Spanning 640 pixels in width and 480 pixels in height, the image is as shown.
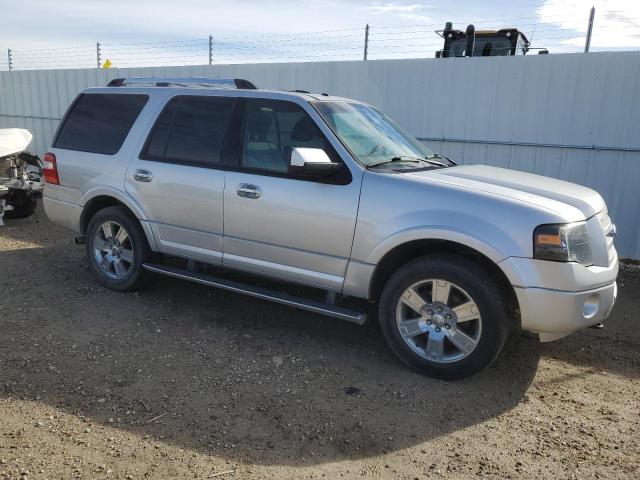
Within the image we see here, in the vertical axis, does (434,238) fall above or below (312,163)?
below

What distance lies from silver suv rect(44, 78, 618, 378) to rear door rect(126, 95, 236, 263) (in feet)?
0.04

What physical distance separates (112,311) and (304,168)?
7.59 feet

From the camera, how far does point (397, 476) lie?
2.93 m

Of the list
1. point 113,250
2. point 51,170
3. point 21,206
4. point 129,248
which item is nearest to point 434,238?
point 129,248

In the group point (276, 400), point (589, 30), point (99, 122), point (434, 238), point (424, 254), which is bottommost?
point (276, 400)

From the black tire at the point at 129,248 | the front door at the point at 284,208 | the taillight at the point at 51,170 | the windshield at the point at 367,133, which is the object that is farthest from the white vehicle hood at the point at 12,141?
the windshield at the point at 367,133

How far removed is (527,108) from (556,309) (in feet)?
15.2

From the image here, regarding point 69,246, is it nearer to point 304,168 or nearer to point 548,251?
point 304,168

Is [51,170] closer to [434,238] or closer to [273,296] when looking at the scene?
[273,296]

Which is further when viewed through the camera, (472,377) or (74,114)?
(74,114)

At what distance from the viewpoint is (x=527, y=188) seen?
397cm

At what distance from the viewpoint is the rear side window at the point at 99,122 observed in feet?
17.3

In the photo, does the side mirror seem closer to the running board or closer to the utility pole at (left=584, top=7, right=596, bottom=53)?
the running board

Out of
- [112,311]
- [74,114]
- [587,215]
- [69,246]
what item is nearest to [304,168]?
[587,215]
